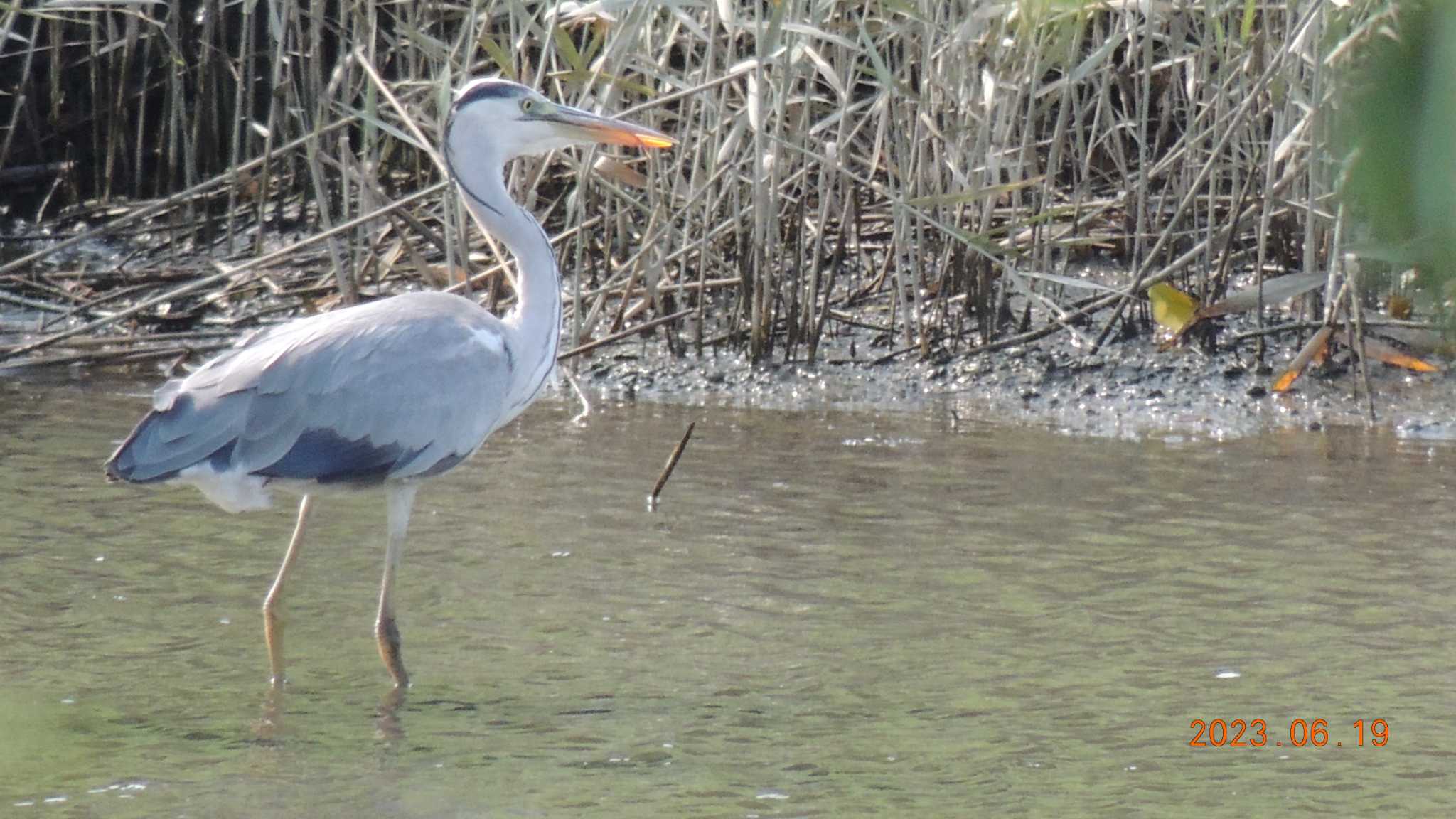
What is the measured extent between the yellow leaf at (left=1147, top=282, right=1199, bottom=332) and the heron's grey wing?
3601mm

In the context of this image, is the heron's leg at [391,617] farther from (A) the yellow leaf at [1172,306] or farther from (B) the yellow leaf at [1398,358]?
(B) the yellow leaf at [1398,358]

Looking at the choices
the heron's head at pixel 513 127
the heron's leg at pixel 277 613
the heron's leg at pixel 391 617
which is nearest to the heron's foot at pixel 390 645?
the heron's leg at pixel 391 617

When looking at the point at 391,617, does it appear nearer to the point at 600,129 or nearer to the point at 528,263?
the point at 528,263

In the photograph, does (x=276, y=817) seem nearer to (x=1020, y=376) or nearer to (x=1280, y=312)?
(x=1020, y=376)

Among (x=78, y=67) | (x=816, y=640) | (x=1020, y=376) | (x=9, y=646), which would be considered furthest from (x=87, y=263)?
(x=816, y=640)

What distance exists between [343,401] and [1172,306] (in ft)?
13.6

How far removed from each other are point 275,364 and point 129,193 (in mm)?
6538

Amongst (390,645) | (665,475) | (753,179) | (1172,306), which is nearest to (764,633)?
(390,645)

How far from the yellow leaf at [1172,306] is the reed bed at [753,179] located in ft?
0.31
